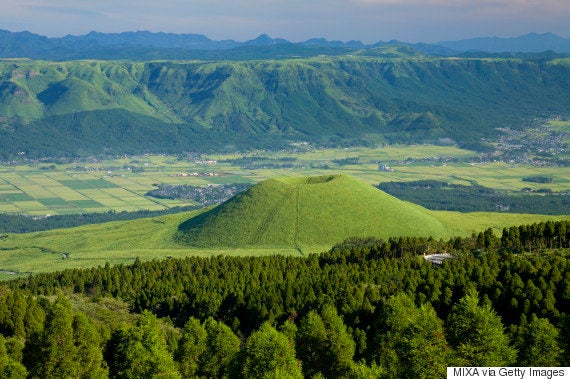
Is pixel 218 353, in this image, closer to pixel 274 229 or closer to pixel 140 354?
pixel 140 354

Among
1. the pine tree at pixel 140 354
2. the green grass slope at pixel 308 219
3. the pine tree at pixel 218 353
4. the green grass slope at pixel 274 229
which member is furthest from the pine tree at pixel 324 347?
the green grass slope at pixel 308 219

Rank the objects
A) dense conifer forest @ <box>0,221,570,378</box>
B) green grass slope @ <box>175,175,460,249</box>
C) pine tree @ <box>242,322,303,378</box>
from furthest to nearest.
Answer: green grass slope @ <box>175,175,460,249</box> → pine tree @ <box>242,322,303,378</box> → dense conifer forest @ <box>0,221,570,378</box>

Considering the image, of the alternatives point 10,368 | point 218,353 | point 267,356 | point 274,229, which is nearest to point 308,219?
point 274,229

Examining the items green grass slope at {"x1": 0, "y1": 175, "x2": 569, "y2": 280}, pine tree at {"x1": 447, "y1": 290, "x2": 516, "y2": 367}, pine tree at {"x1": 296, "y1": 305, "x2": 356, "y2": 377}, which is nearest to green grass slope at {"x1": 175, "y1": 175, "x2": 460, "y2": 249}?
green grass slope at {"x1": 0, "y1": 175, "x2": 569, "y2": 280}

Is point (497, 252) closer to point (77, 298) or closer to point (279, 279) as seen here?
point (279, 279)

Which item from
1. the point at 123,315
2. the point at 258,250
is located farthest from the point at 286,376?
the point at 258,250

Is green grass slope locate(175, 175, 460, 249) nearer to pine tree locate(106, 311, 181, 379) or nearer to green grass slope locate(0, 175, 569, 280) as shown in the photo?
green grass slope locate(0, 175, 569, 280)

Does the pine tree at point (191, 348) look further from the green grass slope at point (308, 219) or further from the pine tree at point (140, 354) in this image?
the green grass slope at point (308, 219)

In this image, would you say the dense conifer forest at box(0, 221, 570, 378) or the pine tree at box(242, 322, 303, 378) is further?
the pine tree at box(242, 322, 303, 378)
